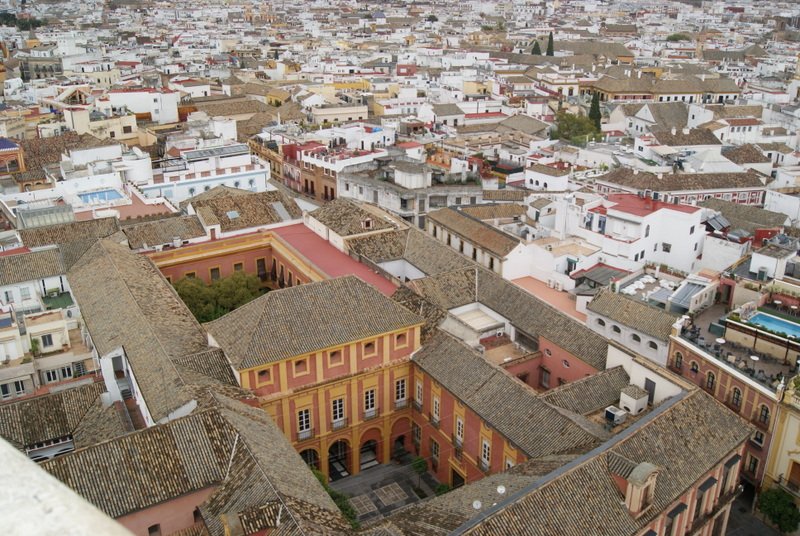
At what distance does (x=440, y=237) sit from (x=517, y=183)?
14.9m

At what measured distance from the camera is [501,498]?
2322cm

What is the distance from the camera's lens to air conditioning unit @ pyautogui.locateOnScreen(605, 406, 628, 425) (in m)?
28.5

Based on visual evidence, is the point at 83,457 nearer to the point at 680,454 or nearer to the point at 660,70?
the point at 680,454

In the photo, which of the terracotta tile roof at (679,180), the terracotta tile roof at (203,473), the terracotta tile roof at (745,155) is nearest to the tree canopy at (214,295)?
the terracotta tile roof at (203,473)

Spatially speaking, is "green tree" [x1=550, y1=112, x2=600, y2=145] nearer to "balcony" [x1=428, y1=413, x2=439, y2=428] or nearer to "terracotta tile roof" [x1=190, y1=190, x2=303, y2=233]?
"terracotta tile roof" [x1=190, y1=190, x2=303, y2=233]

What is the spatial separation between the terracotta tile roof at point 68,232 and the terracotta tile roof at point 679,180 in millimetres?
37172

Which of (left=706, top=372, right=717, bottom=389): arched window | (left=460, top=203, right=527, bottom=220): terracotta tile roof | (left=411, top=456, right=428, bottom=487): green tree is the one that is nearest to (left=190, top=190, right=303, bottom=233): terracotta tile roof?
(left=460, top=203, right=527, bottom=220): terracotta tile roof

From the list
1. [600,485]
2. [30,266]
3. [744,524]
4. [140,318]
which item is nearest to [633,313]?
[744,524]

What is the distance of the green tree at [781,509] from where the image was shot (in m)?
28.3

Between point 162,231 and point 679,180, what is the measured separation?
Answer: 39398 mm

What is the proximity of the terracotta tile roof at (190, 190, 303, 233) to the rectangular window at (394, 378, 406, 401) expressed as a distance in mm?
18512

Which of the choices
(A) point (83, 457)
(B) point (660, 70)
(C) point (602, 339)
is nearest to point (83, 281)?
(A) point (83, 457)

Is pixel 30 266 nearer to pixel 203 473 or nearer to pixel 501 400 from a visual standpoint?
→ pixel 203 473

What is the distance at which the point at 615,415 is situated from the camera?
2855cm
